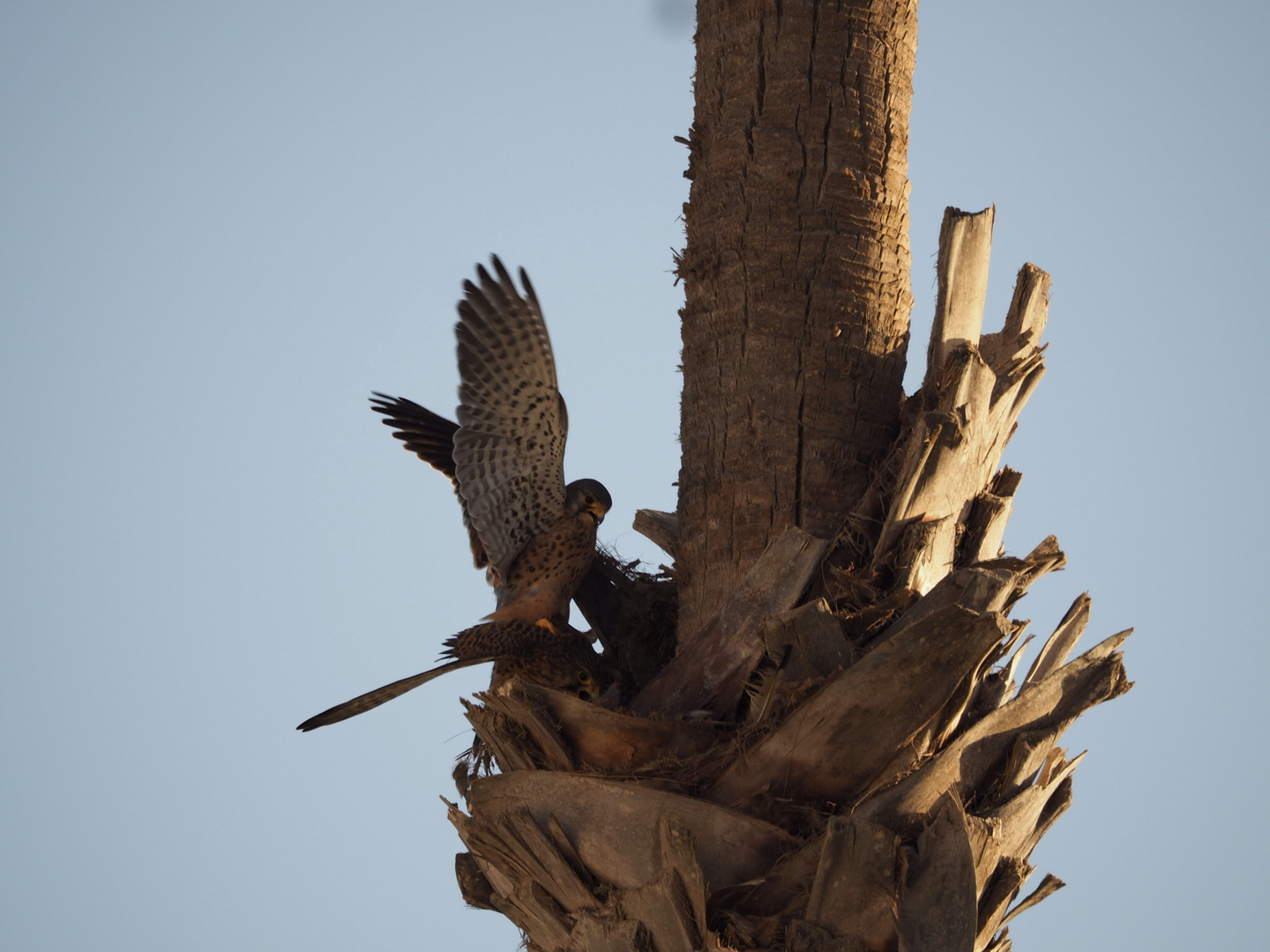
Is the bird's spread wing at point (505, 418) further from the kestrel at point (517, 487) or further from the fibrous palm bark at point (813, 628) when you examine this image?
the fibrous palm bark at point (813, 628)

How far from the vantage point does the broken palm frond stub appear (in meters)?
2.80

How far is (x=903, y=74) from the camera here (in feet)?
13.0

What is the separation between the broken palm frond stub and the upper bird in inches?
56.8

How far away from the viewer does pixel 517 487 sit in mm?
4914

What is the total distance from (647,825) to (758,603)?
0.66 m

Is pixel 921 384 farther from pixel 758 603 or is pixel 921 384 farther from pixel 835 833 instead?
pixel 835 833

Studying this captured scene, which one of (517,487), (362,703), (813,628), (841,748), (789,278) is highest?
(517,487)

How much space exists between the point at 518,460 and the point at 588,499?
0.33 m

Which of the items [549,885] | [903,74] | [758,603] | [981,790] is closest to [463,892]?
[549,885]

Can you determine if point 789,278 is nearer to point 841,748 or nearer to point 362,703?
point 841,748

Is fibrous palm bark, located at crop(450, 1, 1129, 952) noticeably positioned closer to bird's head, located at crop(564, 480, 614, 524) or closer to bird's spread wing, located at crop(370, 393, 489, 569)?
bird's head, located at crop(564, 480, 614, 524)

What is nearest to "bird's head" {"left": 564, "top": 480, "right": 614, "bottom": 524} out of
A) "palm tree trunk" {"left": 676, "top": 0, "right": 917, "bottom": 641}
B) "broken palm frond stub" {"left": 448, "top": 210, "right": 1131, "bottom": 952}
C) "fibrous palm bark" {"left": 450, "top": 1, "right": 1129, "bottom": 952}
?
"fibrous palm bark" {"left": 450, "top": 1, "right": 1129, "bottom": 952}

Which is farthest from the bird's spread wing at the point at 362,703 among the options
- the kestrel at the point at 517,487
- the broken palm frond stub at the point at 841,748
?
the broken palm frond stub at the point at 841,748

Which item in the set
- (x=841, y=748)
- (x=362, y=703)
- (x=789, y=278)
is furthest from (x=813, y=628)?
(x=362, y=703)
